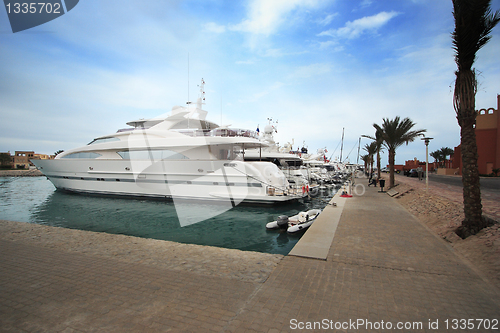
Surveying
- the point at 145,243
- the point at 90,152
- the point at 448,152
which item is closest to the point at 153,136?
the point at 90,152

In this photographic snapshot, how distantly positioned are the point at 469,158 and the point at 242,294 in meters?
6.55

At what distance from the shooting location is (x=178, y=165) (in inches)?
671

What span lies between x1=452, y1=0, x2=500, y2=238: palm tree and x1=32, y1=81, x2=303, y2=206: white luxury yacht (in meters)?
9.72

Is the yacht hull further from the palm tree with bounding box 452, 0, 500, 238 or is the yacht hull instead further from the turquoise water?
the palm tree with bounding box 452, 0, 500, 238

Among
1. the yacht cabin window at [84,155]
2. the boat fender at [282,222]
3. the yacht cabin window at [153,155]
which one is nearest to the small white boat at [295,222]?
the boat fender at [282,222]

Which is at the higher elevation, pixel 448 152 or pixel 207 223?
pixel 448 152

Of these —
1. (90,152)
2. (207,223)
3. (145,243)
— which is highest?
(90,152)

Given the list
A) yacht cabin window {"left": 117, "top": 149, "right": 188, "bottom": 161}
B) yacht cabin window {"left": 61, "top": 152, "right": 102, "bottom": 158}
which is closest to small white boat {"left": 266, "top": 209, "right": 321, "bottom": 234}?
yacht cabin window {"left": 117, "top": 149, "right": 188, "bottom": 161}

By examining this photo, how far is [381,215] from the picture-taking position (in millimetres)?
9570

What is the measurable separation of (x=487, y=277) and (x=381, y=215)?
5.77 metres

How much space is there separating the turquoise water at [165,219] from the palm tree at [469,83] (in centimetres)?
496

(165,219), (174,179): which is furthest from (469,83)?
(174,179)

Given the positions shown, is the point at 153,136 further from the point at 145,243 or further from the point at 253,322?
the point at 253,322

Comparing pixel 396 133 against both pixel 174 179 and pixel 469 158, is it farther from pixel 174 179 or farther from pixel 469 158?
pixel 174 179
